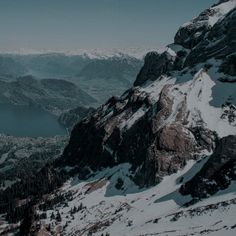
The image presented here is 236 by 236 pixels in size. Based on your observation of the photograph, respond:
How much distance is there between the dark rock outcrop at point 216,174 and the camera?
180m

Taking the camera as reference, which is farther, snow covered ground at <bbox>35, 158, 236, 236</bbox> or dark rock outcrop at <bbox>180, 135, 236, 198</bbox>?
dark rock outcrop at <bbox>180, 135, 236, 198</bbox>

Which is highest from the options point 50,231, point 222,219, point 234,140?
point 234,140

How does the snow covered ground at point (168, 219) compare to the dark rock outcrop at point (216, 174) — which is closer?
the snow covered ground at point (168, 219)

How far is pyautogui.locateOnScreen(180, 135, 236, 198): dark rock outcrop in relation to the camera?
180 metres

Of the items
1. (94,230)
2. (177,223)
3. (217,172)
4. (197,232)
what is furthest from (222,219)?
(94,230)

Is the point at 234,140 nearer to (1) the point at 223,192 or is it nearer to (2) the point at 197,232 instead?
(1) the point at 223,192

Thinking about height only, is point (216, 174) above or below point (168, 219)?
above

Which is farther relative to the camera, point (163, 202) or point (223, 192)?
point (163, 202)

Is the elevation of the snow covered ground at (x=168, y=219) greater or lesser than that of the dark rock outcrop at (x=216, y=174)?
lesser

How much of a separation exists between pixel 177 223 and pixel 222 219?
62.7ft

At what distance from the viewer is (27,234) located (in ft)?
636

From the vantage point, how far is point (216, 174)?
607 ft

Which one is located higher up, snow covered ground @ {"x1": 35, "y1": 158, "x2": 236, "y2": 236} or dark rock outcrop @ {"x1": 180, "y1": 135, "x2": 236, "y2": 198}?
dark rock outcrop @ {"x1": 180, "y1": 135, "x2": 236, "y2": 198}

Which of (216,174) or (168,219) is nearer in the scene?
(168,219)
